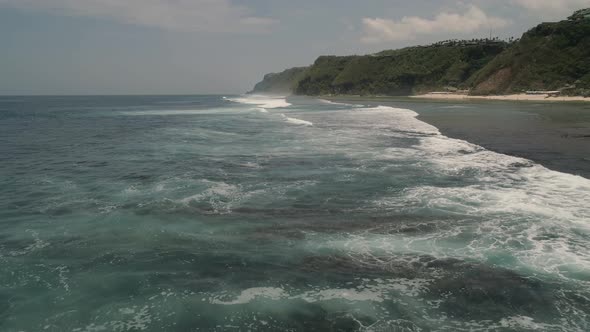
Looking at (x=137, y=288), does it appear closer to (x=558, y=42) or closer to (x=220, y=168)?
(x=220, y=168)

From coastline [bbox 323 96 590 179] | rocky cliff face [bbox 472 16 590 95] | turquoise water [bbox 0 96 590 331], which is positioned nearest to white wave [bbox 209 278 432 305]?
turquoise water [bbox 0 96 590 331]

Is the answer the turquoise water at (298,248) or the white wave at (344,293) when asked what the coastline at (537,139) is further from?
the white wave at (344,293)

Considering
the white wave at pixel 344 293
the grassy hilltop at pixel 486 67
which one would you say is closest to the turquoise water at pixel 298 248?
the white wave at pixel 344 293

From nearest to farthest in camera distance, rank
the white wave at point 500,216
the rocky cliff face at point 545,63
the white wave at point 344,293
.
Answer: the white wave at point 344,293, the white wave at point 500,216, the rocky cliff face at point 545,63

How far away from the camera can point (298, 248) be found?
36.9 ft

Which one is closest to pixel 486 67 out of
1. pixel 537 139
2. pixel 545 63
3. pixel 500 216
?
pixel 545 63

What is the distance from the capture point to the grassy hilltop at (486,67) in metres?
95.9

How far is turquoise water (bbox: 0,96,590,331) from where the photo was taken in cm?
820

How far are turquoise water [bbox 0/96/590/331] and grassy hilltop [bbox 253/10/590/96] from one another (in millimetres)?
77634

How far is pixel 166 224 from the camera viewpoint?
1345cm

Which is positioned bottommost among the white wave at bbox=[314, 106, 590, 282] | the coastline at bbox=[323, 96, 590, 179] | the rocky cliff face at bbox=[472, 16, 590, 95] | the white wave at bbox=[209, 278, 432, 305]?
the white wave at bbox=[209, 278, 432, 305]

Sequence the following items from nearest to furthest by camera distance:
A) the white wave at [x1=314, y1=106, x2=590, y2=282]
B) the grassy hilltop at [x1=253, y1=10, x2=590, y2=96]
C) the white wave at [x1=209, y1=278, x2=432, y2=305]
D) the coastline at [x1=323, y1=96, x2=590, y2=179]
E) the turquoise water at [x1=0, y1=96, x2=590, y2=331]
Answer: the turquoise water at [x1=0, y1=96, x2=590, y2=331] → the white wave at [x1=209, y1=278, x2=432, y2=305] → the white wave at [x1=314, y1=106, x2=590, y2=282] → the coastline at [x1=323, y1=96, x2=590, y2=179] → the grassy hilltop at [x1=253, y1=10, x2=590, y2=96]

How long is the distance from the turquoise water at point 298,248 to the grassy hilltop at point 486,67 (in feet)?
255

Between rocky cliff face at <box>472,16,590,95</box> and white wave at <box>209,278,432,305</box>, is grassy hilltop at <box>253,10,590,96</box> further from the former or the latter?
white wave at <box>209,278,432,305</box>
